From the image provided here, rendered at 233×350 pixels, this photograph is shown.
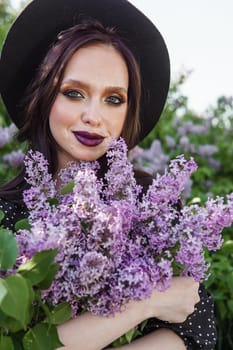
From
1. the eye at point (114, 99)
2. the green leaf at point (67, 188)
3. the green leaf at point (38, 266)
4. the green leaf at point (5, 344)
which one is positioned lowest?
the green leaf at point (5, 344)

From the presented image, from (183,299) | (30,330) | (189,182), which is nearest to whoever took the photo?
(30,330)

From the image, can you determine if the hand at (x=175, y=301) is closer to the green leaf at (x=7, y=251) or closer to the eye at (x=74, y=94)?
the green leaf at (x=7, y=251)

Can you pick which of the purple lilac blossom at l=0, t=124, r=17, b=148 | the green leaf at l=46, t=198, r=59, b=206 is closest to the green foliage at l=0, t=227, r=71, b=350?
the green leaf at l=46, t=198, r=59, b=206

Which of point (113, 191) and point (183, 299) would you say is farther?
point (183, 299)

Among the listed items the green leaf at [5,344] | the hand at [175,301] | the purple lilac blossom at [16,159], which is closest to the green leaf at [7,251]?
the green leaf at [5,344]

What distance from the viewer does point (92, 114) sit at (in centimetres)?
163

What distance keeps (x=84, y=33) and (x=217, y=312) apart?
137cm

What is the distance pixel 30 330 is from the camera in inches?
46.7

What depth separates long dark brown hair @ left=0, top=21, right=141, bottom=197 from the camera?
1.71 meters

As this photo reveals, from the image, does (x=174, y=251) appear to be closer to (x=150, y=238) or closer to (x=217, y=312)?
(x=150, y=238)

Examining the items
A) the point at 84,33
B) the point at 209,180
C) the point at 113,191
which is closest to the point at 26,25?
the point at 84,33

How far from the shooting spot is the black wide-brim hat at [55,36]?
1822 millimetres

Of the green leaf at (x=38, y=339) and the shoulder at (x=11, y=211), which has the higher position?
the shoulder at (x=11, y=211)

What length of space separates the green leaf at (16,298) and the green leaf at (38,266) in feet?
0.16
